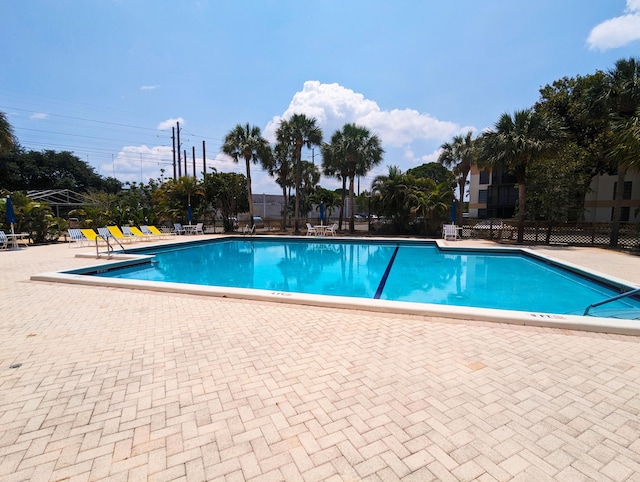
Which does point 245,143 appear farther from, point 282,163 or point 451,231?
point 451,231

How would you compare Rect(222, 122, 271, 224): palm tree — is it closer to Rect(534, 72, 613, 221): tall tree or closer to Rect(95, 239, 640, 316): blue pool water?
Rect(95, 239, 640, 316): blue pool water

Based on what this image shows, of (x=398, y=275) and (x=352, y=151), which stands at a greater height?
(x=352, y=151)

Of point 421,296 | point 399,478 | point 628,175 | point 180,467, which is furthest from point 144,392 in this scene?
point 628,175

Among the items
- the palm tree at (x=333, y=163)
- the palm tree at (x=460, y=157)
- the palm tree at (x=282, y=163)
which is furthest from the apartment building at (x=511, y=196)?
the palm tree at (x=282, y=163)

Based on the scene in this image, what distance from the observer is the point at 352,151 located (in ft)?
65.3

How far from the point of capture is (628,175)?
23469 millimetres

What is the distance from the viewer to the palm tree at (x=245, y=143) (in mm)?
21550

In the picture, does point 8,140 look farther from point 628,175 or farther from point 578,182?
point 628,175

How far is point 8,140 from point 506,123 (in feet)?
76.1

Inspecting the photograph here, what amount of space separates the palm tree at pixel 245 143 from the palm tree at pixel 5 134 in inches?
425

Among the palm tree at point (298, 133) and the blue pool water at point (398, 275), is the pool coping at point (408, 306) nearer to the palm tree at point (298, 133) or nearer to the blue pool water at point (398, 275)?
the blue pool water at point (398, 275)

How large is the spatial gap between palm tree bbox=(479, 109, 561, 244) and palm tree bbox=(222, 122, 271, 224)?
13838 mm

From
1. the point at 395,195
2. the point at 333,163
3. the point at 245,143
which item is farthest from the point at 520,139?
the point at 245,143

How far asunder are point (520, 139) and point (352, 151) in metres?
9.10
